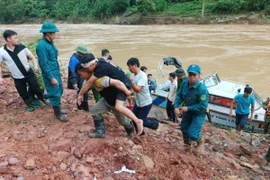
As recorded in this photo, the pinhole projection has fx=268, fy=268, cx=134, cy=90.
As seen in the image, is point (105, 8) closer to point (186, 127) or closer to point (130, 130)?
point (186, 127)

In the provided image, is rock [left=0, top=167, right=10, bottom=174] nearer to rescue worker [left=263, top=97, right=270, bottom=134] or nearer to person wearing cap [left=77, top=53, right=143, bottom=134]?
person wearing cap [left=77, top=53, right=143, bottom=134]

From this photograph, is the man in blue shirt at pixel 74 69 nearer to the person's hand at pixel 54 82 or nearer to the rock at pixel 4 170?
the person's hand at pixel 54 82

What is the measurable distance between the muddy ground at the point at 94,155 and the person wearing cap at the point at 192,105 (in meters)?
0.28

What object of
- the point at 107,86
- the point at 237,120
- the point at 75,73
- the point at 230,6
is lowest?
the point at 237,120

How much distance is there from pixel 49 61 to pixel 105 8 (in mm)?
57723

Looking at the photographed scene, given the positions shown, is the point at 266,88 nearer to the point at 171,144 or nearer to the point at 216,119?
the point at 216,119

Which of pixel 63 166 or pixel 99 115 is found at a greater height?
pixel 99 115

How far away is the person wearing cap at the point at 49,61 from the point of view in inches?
162

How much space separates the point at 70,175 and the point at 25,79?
7.49 feet

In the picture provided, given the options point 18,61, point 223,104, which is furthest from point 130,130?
point 223,104

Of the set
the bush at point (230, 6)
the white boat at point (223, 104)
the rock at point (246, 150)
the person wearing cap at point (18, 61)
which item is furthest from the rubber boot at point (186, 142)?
the bush at point (230, 6)

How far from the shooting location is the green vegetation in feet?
126

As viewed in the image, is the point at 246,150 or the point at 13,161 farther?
the point at 246,150

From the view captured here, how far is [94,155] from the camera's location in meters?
3.50
